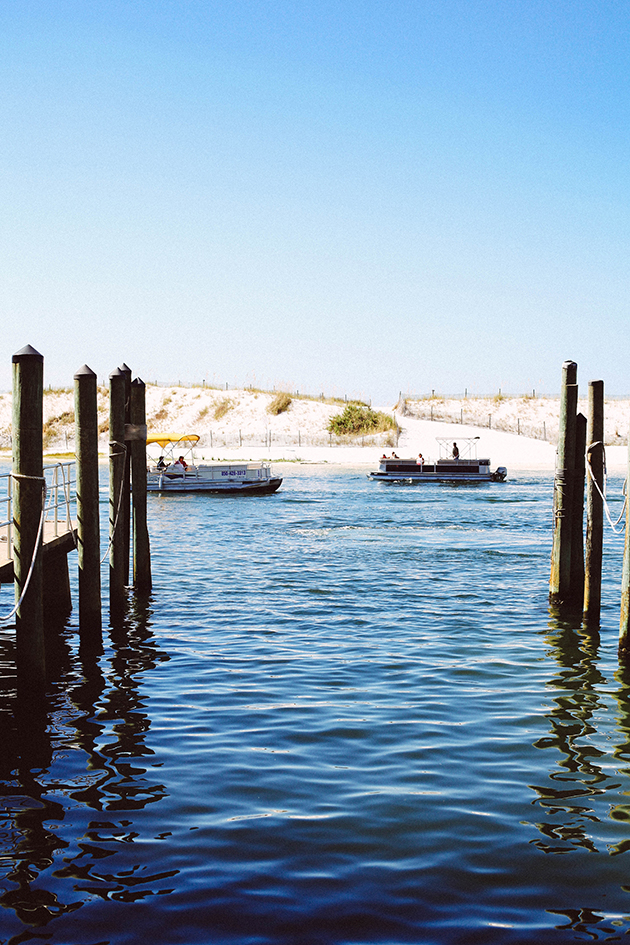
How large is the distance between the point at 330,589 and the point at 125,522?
16.3ft

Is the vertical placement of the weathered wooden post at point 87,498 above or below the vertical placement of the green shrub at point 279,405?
below

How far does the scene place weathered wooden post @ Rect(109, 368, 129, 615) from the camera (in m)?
14.9

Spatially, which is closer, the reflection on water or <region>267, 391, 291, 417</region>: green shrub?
the reflection on water

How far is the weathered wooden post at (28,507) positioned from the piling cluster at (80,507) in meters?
0.01

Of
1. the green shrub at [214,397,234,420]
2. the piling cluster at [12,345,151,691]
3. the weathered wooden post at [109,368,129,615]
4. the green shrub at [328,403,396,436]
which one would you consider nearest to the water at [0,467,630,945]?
the weathered wooden post at [109,368,129,615]

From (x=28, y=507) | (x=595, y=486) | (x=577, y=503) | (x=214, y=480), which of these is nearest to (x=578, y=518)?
(x=577, y=503)

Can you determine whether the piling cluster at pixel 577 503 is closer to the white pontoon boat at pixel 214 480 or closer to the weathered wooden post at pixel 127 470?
the weathered wooden post at pixel 127 470

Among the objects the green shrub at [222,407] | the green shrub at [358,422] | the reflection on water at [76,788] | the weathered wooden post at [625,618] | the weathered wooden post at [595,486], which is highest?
the green shrub at [222,407]

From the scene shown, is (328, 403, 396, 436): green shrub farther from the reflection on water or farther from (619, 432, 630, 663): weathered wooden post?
the reflection on water

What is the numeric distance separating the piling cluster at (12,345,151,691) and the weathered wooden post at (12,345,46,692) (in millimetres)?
10

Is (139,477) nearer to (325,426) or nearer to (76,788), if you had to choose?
(76,788)

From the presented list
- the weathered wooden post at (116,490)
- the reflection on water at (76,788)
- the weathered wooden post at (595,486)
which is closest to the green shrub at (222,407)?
the weathered wooden post at (116,490)

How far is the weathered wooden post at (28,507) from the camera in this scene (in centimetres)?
944

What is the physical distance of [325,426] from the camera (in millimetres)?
112562
